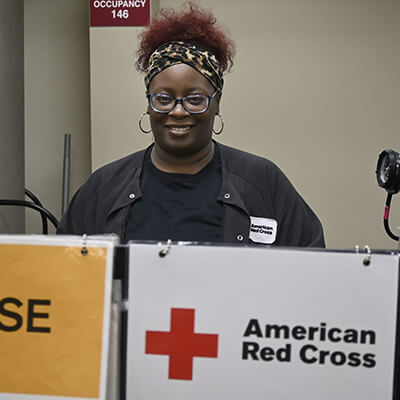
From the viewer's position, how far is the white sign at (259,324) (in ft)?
2.13

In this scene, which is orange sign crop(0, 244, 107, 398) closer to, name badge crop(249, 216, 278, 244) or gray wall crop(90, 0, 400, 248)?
name badge crop(249, 216, 278, 244)

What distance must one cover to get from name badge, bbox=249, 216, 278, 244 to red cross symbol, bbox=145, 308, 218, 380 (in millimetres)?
596

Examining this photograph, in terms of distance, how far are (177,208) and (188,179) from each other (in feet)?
0.29

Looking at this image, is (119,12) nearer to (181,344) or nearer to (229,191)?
(229,191)

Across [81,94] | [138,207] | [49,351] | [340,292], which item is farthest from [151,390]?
[81,94]

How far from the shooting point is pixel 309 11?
3.09 m

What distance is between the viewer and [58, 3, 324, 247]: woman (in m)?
1.23

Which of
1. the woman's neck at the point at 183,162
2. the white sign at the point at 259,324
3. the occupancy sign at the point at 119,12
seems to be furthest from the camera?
the occupancy sign at the point at 119,12

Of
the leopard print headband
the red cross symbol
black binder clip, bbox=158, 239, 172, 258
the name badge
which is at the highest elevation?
the leopard print headband

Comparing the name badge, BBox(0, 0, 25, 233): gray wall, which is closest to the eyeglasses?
the name badge

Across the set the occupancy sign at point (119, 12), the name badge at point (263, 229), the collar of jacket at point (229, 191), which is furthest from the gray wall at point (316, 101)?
the name badge at point (263, 229)

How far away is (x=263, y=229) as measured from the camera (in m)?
1.26

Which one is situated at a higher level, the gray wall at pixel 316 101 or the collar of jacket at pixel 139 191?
the gray wall at pixel 316 101

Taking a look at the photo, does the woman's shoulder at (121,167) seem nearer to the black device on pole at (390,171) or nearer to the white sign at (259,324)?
the white sign at (259,324)
